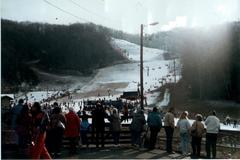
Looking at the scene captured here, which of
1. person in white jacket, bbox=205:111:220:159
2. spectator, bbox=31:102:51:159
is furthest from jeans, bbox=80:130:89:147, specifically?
spectator, bbox=31:102:51:159

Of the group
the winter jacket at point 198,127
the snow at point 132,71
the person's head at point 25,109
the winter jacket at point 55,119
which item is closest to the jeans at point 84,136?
the winter jacket at point 55,119

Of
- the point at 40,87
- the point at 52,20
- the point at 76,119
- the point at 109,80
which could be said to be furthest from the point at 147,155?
the point at 109,80

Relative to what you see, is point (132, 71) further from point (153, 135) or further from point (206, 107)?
point (153, 135)

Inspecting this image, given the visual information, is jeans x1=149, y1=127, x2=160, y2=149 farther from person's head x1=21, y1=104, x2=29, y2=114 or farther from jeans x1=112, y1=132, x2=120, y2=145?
person's head x1=21, y1=104, x2=29, y2=114

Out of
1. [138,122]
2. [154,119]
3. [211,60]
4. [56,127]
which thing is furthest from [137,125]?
[211,60]

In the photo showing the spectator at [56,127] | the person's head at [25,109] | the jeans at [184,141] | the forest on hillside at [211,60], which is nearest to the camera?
the person's head at [25,109]

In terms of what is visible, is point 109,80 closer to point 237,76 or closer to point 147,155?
point 237,76

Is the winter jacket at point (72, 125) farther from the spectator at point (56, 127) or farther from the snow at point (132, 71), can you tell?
the snow at point (132, 71)

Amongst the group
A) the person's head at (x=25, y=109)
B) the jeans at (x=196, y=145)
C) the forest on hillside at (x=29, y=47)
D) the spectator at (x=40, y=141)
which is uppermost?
the forest on hillside at (x=29, y=47)
